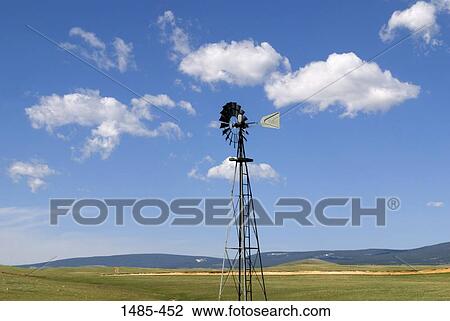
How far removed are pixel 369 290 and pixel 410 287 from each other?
4363mm

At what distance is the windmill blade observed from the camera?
87.6 ft

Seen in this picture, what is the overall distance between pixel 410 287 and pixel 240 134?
26.1m

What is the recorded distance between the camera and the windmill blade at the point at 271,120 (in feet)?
87.6

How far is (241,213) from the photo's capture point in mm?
27062

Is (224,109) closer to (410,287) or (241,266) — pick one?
(241,266)

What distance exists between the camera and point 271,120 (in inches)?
1054
